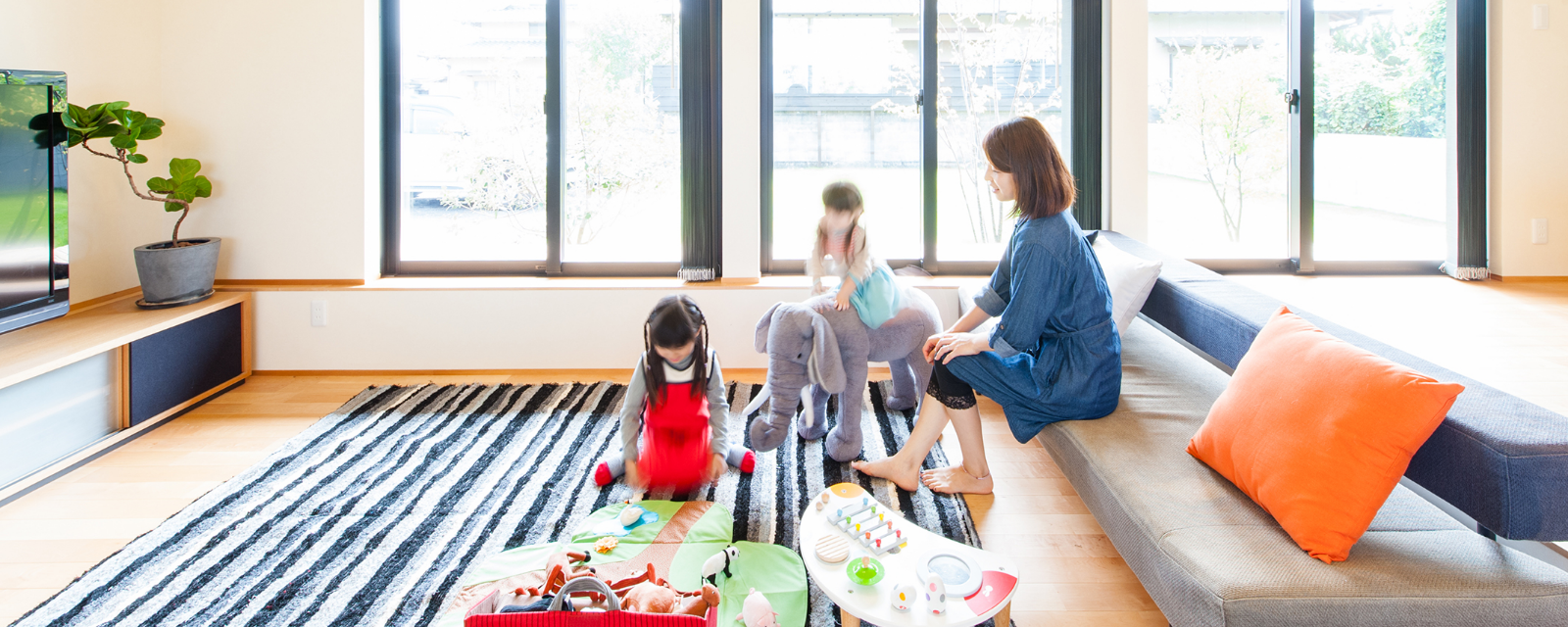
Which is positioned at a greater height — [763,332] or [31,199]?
[31,199]

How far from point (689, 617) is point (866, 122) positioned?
3050 mm

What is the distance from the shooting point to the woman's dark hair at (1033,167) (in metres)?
2.12

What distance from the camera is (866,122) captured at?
13.3 feet

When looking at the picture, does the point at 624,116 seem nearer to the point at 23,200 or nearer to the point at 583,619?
the point at 23,200

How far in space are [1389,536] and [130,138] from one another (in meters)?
4.04

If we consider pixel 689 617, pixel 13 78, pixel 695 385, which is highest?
pixel 13 78

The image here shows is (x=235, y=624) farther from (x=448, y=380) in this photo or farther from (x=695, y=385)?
(x=448, y=380)

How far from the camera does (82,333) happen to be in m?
2.88

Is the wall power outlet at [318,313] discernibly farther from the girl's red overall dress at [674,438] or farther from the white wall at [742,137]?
the girl's red overall dress at [674,438]

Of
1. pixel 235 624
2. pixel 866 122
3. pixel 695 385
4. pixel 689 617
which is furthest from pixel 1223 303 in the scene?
pixel 235 624

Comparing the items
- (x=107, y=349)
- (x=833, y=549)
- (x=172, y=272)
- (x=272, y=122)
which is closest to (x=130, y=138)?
(x=172, y=272)

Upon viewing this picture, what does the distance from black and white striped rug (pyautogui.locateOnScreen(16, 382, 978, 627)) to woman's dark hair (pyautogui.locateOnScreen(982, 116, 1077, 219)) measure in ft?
2.90

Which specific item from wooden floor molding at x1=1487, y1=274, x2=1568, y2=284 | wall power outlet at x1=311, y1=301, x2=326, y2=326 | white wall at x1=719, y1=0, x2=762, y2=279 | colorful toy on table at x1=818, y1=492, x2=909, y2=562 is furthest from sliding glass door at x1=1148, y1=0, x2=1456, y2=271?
wall power outlet at x1=311, y1=301, x2=326, y2=326

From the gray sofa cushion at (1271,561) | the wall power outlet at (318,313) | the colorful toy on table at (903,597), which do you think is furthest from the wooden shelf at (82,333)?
the gray sofa cushion at (1271,561)
